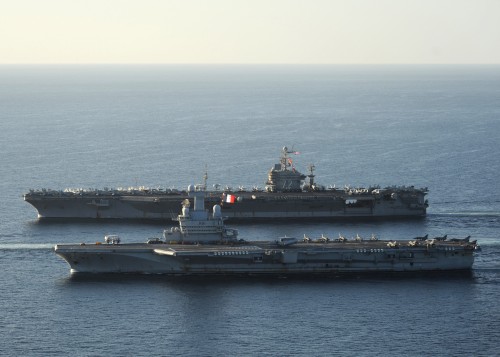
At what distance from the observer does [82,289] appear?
2176 inches

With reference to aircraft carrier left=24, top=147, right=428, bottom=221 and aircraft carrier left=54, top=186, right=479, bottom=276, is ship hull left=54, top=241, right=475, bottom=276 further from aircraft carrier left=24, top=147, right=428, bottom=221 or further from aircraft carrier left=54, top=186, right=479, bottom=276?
aircraft carrier left=24, top=147, right=428, bottom=221

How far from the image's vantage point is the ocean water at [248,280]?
154 feet

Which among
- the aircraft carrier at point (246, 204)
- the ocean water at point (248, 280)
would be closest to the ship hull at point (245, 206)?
the aircraft carrier at point (246, 204)

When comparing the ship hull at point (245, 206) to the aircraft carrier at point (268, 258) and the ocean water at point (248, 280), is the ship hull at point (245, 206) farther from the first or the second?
the aircraft carrier at point (268, 258)

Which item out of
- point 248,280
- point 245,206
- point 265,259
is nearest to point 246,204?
point 245,206

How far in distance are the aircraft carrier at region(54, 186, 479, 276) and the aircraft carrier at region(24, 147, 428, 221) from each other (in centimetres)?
1563

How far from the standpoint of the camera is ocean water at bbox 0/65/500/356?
154 feet

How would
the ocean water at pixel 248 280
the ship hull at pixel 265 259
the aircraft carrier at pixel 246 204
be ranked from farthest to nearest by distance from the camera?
1. the aircraft carrier at pixel 246 204
2. the ship hull at pixel 265 259
3. the ocean water at pixel 248 280

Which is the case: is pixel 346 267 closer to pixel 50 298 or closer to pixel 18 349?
pixel 50 298

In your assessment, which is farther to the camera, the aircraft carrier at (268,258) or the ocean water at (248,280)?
the aircraft carrier at (268,258)

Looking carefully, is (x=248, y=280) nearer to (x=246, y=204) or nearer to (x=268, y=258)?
(x=268, y=258)

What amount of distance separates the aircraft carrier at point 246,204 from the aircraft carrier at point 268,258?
15.6 metres

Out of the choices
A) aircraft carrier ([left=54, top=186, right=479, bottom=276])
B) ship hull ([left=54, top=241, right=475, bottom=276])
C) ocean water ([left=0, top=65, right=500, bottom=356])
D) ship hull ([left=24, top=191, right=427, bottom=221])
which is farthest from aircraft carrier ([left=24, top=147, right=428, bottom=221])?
ship hull ([left=54, top=241, right=475, bottom=276])

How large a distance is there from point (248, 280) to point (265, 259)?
Result: 5.87ft
